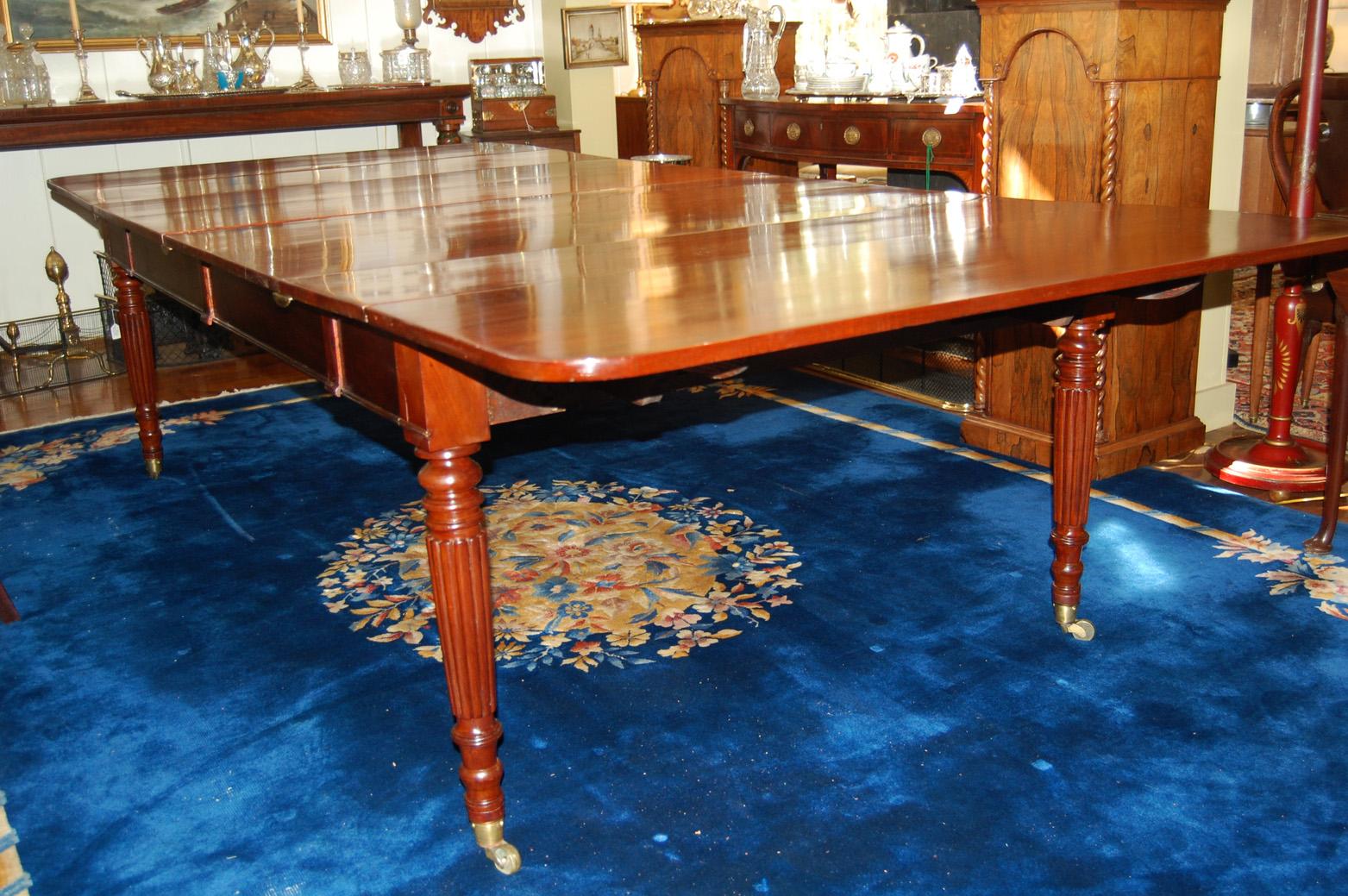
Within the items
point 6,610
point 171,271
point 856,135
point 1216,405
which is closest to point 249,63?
point 856,135

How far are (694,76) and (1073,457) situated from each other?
3429mm

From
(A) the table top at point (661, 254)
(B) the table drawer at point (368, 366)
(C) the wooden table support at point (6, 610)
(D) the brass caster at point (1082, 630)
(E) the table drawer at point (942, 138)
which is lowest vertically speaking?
(D) the brass caster at point (1082, 630)

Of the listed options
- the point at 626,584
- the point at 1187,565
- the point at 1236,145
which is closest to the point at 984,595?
the point at 1187,565

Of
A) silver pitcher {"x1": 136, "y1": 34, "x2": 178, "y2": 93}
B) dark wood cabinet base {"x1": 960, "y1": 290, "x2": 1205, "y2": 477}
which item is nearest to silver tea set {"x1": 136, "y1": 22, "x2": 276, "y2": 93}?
silver pitcher {"x1": 136, "y1": 34, "x2": 178, "y2": 93}

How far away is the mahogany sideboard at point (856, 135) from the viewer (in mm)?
3650

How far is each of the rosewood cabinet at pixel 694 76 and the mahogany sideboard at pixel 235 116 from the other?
35.6 inches

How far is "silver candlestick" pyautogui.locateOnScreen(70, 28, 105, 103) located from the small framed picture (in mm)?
2164

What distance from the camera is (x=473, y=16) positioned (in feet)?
20.4

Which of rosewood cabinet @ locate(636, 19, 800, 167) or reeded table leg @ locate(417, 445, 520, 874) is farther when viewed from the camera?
rosewood cabinet @ locate(636, 19, 800, 167)

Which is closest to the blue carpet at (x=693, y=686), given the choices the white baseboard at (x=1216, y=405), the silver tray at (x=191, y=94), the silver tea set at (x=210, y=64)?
the white baseboard at (x=1216, y=405)

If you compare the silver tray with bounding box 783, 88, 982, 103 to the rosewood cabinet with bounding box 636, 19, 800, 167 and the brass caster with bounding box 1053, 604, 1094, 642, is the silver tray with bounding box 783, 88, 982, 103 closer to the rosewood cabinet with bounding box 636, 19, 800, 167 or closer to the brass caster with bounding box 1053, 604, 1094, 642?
the rosewood cabinet with bounding box 636, 19, 800, 167

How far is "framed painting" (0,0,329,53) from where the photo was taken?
516 cm

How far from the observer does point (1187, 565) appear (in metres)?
2.75

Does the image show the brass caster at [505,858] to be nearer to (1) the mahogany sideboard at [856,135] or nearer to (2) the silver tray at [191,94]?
(1) the mahogany sideboard at [856,135]
